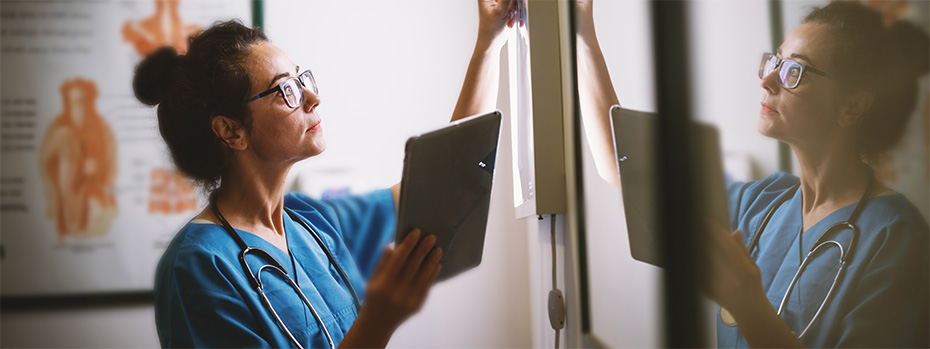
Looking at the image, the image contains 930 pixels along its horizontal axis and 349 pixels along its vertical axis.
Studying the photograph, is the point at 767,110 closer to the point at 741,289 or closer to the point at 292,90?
the point at 741,289

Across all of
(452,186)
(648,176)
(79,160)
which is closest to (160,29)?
(79,160)

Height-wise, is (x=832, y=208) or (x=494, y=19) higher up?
(x=494, y=19)

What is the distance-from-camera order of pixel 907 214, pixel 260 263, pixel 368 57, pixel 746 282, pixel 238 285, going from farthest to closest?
pixel 368 57, pixel 260 263, pixel 238 285, pixel 746 282, pixel 907 214

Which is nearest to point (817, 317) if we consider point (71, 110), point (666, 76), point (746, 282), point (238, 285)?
point (746, 282)

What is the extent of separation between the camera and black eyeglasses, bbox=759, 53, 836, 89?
0.38 meters

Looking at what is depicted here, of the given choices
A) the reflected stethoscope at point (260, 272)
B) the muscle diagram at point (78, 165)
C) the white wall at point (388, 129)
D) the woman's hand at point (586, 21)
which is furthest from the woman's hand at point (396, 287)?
the muscle diagram at point (78, 165)

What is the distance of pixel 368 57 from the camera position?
1560 mm

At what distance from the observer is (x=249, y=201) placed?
1111mm

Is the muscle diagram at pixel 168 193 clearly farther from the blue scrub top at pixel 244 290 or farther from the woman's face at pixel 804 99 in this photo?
the woman's face at pixel 804 99

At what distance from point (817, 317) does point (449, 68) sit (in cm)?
131

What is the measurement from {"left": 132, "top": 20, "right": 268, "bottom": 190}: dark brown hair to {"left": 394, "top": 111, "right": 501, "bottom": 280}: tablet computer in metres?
0.52

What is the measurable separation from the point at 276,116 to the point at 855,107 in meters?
0.98

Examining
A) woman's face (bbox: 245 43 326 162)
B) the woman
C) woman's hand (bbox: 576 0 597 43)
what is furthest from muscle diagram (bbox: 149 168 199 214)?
woman's hand (bbox: 576 0 597 43)

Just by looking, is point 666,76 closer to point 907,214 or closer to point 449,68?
point 907,214
